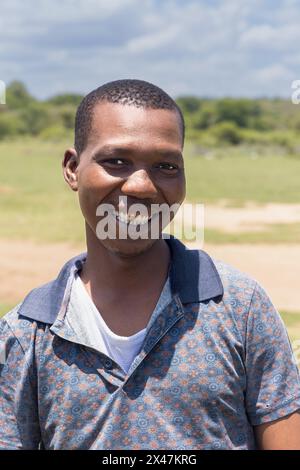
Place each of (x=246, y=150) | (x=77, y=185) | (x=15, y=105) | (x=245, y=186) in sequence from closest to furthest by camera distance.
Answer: (x=77, y=185)
(x=245, y=186)
(x=246, y=150)
(x=15, y=105)

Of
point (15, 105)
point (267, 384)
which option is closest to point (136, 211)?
point (267, 384)

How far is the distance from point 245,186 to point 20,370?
1526 cm

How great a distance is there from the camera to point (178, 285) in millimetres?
1521

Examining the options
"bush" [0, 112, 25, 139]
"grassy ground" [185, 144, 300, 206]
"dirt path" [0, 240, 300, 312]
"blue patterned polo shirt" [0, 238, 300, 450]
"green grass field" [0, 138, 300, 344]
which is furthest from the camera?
"bush" [0, 112, 25, 139]

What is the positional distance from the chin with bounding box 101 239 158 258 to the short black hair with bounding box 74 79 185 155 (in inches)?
8.3

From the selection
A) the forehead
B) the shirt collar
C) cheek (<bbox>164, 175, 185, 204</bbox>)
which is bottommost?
the shirt collar

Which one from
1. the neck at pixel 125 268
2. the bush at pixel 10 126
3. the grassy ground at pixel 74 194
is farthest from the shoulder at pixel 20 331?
the bush at pixel 10 126

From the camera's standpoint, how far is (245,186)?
16516mm

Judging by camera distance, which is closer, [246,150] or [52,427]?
[52,427]

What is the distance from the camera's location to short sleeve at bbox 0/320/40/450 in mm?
1496

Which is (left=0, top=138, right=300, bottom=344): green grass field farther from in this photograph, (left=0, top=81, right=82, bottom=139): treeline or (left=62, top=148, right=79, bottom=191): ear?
(left=0, top=81, right=82, bottom=139): treeline

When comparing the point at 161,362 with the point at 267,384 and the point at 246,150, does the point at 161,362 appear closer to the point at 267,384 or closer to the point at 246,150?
the point at 267,384

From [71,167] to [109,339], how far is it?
1.24 ft

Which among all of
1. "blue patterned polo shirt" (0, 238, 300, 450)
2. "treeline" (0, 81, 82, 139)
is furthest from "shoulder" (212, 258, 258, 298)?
"treeline" (0, 81, 82, 139)
